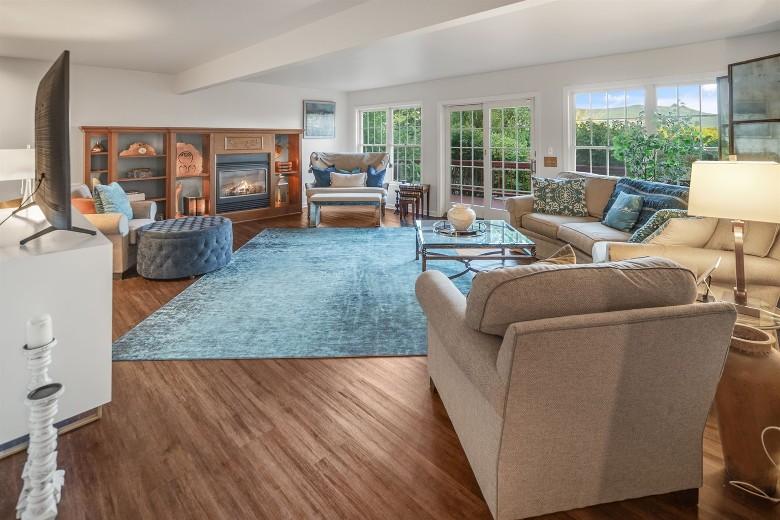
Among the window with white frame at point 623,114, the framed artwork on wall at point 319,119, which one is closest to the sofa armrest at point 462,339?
the window with white frame at point 623,114

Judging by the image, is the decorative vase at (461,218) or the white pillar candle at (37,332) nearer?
the white pillar candle at (37,332)

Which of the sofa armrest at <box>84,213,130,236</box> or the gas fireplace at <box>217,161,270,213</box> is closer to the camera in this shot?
the sofa armrest at <box>84,213,130,236</box>

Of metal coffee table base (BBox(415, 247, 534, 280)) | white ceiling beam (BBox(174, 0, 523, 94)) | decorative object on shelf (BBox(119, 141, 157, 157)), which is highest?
white ceiling beam (BBox(174, 0, 523, 94))

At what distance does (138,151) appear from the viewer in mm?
6664

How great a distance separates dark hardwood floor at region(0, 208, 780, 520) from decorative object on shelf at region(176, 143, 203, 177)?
17.0ft

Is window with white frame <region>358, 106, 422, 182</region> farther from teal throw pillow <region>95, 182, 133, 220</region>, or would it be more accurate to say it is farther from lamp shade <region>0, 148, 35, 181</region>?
lamp shade <region>0, 148, 35, 181</region>

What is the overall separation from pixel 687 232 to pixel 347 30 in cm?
292

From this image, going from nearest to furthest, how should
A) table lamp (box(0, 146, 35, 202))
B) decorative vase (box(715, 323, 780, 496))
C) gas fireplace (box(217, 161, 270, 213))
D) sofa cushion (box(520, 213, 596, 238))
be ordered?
decorative vase (box(715, 323, 780, 496)) < table lamp (box(0, 146, 35, 202)) < sofa cushion (box(520, 213, 596, 238)) < gas fireplace (box(217, 161, 270, 213))

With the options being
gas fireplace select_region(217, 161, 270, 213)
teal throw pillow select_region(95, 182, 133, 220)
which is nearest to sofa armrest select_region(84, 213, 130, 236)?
teal throw pillow select_region(95, 182, 133, 220)

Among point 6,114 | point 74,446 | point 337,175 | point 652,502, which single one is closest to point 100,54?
point 6,114

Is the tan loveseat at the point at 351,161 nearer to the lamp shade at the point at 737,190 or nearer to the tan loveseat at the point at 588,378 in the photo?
the lamp shade at the point at 737,190

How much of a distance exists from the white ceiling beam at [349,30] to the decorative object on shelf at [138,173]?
77.5 inches

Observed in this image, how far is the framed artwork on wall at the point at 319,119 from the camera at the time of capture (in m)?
8.73

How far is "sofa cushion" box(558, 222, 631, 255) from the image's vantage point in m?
3.92
